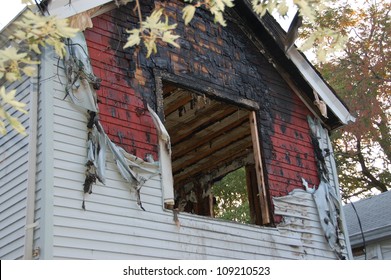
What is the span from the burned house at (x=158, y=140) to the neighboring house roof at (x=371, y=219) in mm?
3369

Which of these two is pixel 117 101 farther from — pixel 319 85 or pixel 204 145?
pixel 204 145

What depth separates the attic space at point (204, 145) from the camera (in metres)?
11.6

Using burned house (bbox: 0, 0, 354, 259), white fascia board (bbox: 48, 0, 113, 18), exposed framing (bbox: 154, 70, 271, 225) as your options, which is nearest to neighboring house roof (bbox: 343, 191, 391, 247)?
burned house (bbox: 0, 0, 354, 259)

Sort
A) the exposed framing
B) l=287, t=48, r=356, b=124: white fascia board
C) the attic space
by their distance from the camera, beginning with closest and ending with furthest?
the exposed framing < l=287, t=48, r=356, b=124: white fascia board < the attic space

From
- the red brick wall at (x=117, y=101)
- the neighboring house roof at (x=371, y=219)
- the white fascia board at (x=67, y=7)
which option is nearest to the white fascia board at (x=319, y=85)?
the red brick wall at (x=117, y=101)

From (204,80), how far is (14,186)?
11.5 ft

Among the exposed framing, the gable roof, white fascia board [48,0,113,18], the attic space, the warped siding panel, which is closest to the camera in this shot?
the warped siding panel

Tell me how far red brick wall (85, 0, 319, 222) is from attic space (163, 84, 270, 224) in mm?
423

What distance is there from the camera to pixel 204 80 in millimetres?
10156

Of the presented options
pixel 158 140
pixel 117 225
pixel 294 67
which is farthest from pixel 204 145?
pixel 117 225

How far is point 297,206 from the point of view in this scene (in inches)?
419

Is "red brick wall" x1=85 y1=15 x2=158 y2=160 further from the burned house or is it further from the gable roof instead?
the gable roof

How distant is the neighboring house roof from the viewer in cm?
1444

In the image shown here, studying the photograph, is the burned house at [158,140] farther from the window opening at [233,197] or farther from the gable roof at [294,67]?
the window opening at [233,197]
